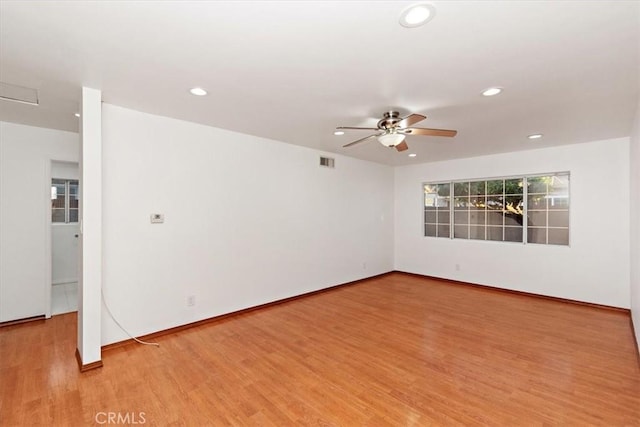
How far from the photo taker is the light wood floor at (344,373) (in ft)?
6.66

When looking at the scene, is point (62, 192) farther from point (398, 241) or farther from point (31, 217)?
point (398, 241)

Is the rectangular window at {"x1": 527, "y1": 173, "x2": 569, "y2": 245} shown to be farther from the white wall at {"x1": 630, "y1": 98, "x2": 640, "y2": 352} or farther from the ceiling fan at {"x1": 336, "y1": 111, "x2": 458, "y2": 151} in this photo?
the ceiling fan at {"x1": 336, "y1": 111, "x2": 458, "y2": 151}

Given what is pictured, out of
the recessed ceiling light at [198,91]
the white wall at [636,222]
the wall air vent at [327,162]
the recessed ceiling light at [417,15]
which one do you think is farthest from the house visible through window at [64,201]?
the white wall at [636,222]

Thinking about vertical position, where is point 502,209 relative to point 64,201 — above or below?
below

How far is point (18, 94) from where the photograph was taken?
262 centimetres

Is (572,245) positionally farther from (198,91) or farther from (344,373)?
(198,91)

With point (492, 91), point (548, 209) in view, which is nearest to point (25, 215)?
point (492, 91)

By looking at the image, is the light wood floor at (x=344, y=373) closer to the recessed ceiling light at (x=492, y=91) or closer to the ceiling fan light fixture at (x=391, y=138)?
the ceiling fan light fixture at (x=391, y=138)

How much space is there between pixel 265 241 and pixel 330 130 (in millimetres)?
1819

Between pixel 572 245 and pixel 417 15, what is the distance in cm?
474

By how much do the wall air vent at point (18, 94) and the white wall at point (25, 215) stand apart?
1204 millimetres

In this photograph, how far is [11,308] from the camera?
3592 mm

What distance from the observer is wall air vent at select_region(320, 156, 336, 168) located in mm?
5113

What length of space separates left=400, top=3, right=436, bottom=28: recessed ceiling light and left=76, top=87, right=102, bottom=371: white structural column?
8.61 ft
